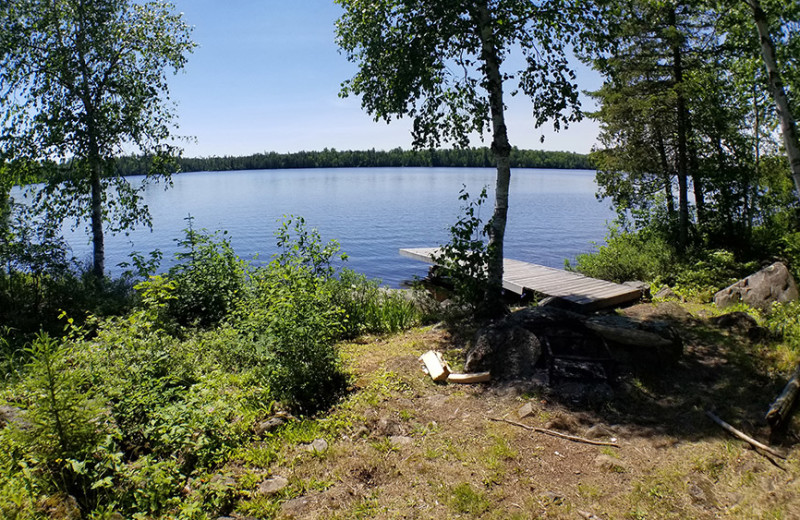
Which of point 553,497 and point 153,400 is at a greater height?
point 153,400

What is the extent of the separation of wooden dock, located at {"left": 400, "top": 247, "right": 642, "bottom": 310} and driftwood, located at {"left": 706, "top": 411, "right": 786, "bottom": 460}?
4.64 m

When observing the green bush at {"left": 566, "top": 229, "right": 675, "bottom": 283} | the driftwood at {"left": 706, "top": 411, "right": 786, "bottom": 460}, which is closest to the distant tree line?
the green bush at {"left": 566, "top": 229, "right": 675, "bottom": 283}

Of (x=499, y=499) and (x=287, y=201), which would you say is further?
(x=287, y=201)

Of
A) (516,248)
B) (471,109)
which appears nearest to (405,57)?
(471,109)

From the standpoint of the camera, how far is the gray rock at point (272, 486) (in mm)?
4356

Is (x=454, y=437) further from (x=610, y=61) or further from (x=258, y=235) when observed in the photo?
(x=258, y=235)

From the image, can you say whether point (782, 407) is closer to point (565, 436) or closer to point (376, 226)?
point (565, 436)

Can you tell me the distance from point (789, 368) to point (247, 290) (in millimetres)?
8642

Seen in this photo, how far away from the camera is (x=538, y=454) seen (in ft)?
16.1

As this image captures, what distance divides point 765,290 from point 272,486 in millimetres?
10293

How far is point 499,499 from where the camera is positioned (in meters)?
4.26

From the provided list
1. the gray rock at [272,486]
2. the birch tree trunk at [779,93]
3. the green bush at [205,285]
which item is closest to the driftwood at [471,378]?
the gray rock at [272,486]

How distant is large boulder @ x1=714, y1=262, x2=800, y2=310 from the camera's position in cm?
953

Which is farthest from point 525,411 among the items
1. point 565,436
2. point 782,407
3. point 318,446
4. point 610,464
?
point 782,407
